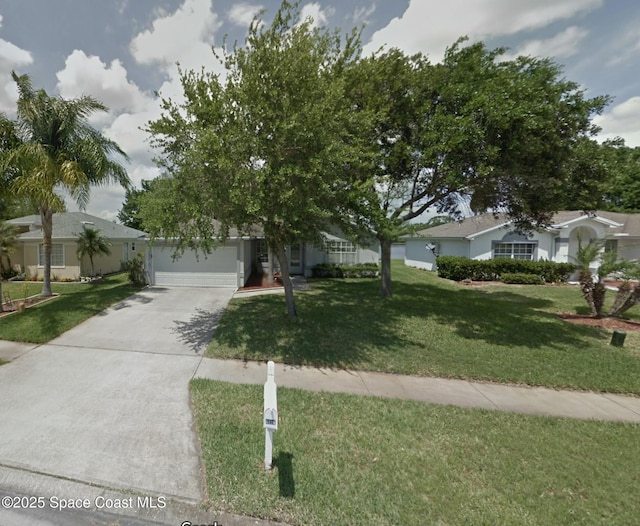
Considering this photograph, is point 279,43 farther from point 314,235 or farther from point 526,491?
point 526,491

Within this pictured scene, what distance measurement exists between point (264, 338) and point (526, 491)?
18.2ft

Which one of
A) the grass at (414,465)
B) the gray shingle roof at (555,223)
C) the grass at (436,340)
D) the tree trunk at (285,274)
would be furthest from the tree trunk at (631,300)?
the tree trunk at (285,274)

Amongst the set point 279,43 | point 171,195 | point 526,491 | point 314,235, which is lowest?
point 526,491

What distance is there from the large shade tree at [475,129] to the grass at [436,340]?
2773mm

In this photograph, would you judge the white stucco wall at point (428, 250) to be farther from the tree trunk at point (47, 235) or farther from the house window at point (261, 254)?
the tree trunk at point (47, 235)

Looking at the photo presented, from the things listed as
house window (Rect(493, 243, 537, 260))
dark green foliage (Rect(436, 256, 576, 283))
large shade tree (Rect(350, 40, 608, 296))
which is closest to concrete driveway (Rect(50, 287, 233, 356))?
large shade tree (Rect(350, 40, 608, 296))

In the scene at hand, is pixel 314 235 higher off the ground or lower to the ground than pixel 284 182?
lower

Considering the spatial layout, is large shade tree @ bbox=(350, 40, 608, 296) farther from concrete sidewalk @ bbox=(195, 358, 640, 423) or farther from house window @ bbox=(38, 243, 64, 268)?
house window @ bbox=(38, 243, 64, 268)

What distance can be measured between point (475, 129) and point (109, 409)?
915 centimetres

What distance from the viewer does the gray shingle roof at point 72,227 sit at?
15.6 m

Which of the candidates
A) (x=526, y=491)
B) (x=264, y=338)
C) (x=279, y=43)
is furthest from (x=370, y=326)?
(x=279, y=43)

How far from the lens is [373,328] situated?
810 cm

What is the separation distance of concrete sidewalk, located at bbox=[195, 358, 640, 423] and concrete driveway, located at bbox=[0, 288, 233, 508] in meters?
1.08

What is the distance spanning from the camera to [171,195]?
625 centimetres
